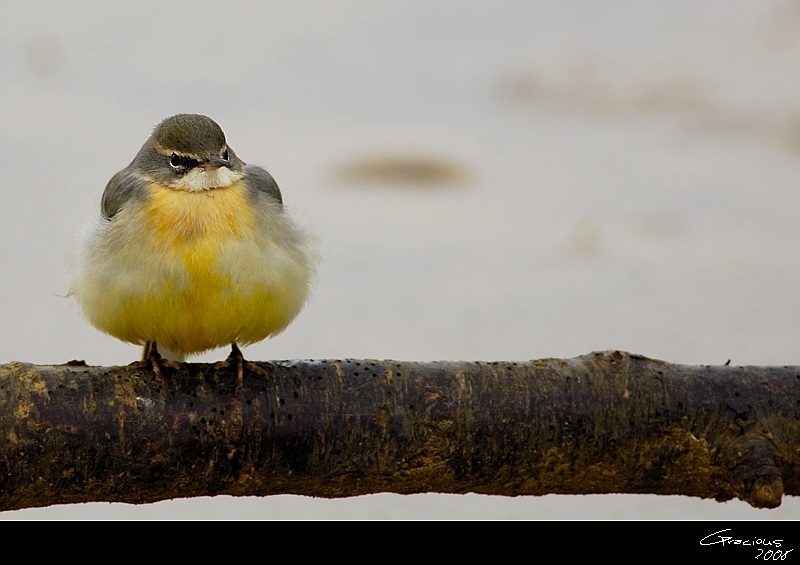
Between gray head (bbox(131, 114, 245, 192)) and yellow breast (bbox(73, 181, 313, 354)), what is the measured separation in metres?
0.04

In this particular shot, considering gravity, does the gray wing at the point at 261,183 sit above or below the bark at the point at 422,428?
above

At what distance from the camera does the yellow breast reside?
2055 mm

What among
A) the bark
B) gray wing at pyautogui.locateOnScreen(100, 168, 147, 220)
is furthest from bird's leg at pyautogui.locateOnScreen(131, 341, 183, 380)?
gray wing at pyautogui.locateOnScreen(100, 168, 147, 220)

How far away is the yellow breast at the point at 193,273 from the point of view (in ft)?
6.74

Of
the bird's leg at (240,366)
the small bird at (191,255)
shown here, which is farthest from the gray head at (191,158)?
the bird's leg at (240,366)

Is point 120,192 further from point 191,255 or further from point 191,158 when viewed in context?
point 191,255

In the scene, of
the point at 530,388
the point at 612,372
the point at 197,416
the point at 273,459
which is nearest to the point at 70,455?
the point at 197,416

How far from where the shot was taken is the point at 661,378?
77.2 inches

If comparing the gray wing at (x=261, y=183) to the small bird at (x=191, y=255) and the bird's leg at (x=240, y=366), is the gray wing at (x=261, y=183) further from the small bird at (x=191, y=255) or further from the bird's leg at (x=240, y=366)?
the bird's leg at (x=240, y=366)

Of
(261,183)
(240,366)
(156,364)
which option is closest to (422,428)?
(240,366)

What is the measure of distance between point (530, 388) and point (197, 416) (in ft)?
2.09

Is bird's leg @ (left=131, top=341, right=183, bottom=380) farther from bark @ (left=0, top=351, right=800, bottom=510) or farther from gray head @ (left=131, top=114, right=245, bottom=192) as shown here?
gray head @ (left=131, top=114, right=245, bottom=192)

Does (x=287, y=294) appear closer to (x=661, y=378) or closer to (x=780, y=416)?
(x=661, y=378)

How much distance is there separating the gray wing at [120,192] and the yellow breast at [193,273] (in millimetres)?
52
